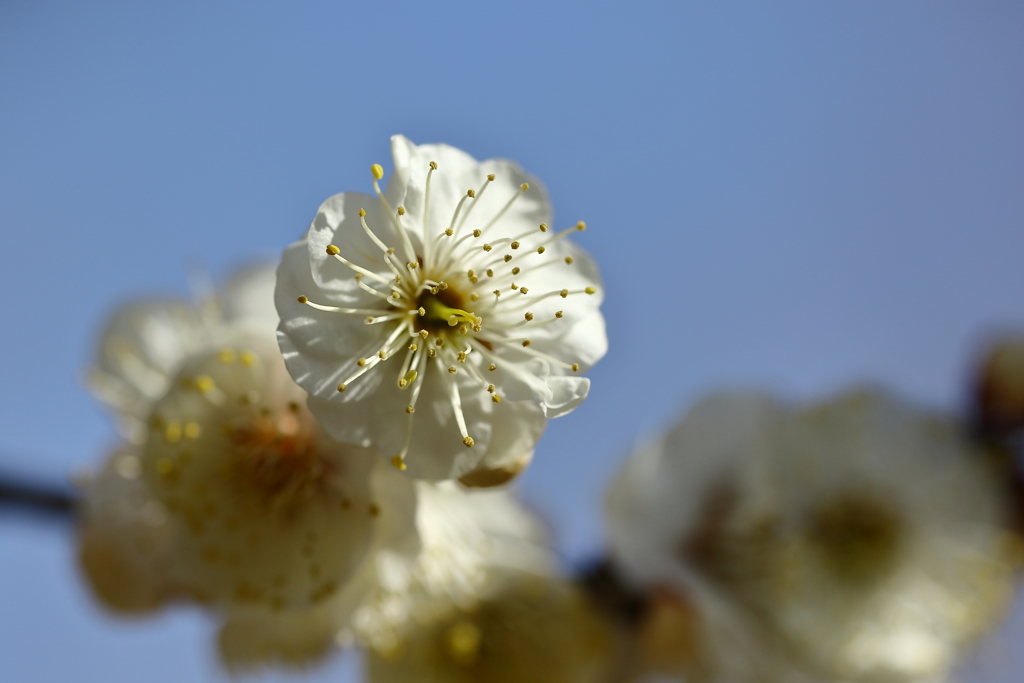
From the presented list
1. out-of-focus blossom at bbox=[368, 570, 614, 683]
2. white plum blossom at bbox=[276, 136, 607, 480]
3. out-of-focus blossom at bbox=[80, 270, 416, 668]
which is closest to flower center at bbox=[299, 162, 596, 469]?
white plum blossom at bbox=[276, 136, 607, 480]

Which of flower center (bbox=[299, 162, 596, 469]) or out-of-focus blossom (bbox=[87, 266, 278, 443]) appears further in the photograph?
out-of-focus blossom (bbox=[87, 266, 278, 443])

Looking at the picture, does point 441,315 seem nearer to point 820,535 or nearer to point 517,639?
point 517,639

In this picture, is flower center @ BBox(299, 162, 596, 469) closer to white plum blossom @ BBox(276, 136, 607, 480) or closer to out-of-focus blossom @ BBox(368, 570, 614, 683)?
white plum blossom @ BBox(276, 136, 607, 480)

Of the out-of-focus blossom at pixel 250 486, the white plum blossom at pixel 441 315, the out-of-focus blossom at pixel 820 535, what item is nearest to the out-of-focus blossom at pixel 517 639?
the out-of-focus blossom at pixel 820 535

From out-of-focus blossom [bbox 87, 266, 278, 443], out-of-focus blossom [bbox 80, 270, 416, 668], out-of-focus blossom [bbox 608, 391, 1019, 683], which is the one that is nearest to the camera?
out-of-focus blossom [bbox 80, 270, 416, 668]

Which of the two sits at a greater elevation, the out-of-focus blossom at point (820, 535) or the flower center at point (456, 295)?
the out-of-focus blossom at point (820, 535)

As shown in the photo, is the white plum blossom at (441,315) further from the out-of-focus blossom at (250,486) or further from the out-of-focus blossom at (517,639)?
the out-of-focus blossom at (517,639)

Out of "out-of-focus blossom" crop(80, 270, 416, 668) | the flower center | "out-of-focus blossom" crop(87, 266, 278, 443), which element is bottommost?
"out-of-focus blossom" crop(80, 270, 416, 668)
